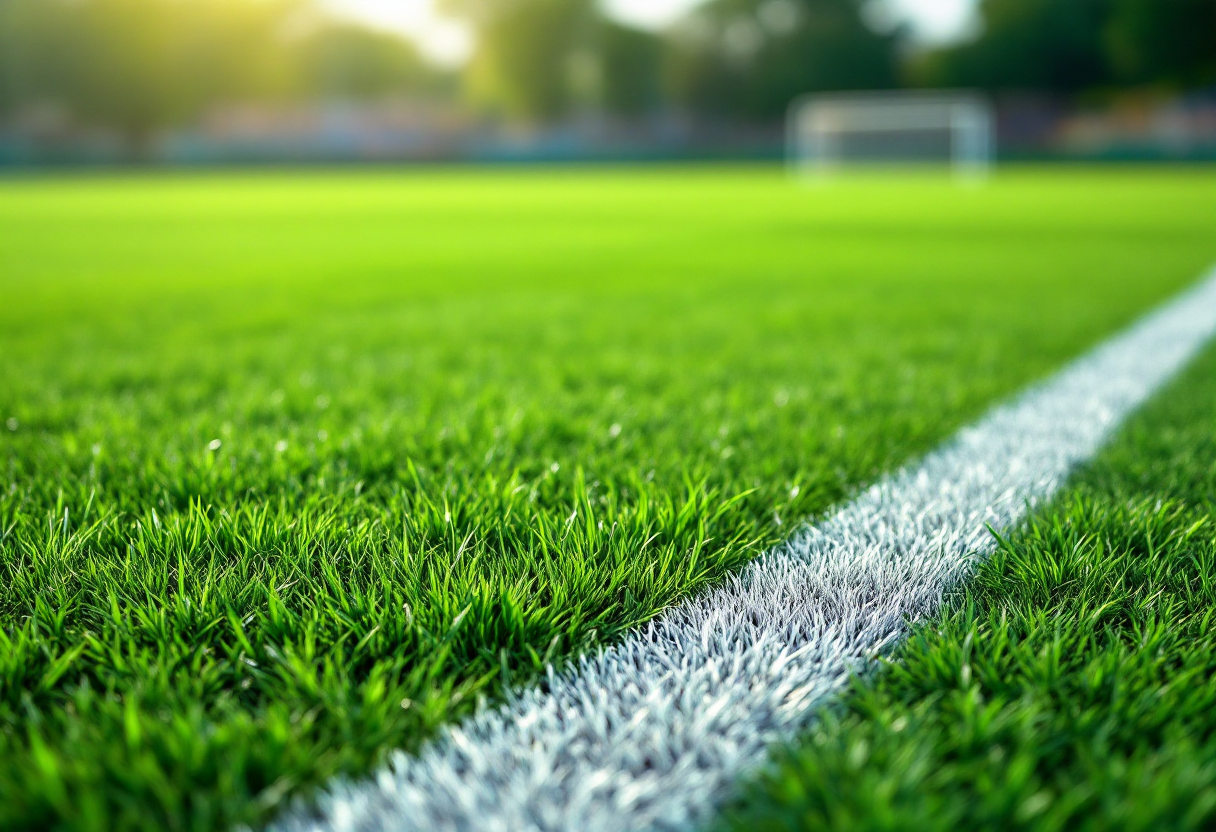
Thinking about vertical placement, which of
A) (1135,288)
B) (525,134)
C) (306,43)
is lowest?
(1135,288)

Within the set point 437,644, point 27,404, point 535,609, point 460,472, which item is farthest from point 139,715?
point 27,404

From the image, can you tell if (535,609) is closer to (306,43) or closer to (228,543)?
(228,543)

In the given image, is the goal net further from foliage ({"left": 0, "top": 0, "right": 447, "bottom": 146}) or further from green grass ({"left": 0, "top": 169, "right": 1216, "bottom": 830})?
foliage ({"left": 0, "top": 0, "right": 447, "bottom": 146})

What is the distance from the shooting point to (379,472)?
200 centimetres

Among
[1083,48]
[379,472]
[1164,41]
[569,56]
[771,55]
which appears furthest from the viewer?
[569,56]

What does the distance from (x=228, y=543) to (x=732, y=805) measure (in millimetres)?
973

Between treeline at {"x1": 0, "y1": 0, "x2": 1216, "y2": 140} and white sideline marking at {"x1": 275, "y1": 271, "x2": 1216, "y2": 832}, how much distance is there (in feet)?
181

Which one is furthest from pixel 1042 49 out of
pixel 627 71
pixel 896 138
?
pixel 896 138

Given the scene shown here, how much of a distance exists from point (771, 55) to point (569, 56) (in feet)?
41.4

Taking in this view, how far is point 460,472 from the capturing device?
6.44 feet

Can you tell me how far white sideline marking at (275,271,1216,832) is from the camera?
3.03ft

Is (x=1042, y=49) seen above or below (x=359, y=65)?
below

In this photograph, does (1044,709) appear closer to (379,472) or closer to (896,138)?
(379,472)

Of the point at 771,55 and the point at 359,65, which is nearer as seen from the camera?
the point at 771,55
